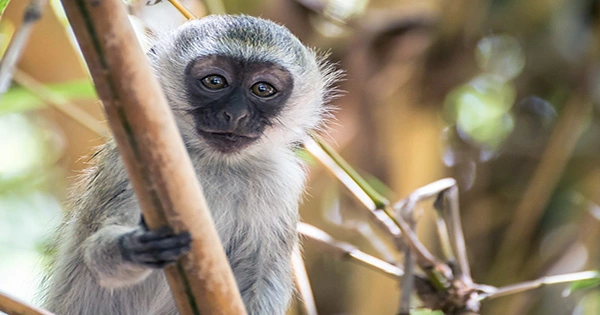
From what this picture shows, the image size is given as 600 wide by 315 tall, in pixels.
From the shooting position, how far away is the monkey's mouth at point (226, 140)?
9.98 feet

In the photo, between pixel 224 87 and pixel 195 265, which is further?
pixel 224 87

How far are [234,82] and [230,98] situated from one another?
105 mm

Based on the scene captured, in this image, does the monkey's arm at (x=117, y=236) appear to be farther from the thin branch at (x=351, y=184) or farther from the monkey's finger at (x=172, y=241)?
the thin branch at (x=351, y=184)

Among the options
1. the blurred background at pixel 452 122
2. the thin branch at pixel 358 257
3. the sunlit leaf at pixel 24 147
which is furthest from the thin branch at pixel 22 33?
the sunlit leaf at pixel 24 147

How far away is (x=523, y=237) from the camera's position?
15.7 ft

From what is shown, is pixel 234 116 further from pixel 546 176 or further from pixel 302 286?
pixel 546 176

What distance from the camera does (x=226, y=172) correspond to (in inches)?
128

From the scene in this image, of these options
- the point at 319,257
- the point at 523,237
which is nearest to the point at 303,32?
the point at 319,257

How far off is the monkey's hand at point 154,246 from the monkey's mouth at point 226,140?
808 millimetres

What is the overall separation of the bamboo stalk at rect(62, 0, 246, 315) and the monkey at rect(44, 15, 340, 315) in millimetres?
1146

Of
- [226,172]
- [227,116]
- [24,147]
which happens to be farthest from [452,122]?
[24,147]

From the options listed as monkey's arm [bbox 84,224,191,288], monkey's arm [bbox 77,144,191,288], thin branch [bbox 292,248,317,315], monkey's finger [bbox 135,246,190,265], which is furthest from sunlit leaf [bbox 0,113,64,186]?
monkey's finger [bbox 135,246,190,265]

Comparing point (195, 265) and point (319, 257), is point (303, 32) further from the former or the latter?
point (195, 265)

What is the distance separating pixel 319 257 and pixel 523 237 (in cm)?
127
